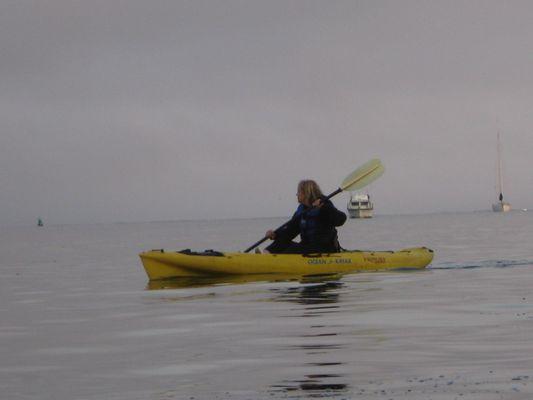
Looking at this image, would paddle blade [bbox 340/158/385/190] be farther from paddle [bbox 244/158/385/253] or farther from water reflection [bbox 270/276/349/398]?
water reflection [bbox 270/276/349/398]

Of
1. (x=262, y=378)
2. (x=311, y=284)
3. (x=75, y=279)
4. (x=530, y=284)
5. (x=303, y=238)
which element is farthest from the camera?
(x=75, y=279)

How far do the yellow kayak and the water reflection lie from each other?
431cm

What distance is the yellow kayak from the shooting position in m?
20.7

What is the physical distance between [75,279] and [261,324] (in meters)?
15.1

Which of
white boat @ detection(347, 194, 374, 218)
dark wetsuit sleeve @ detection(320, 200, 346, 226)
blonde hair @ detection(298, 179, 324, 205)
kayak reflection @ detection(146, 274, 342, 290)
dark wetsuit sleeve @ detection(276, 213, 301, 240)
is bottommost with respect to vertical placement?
kayak reflection @ detection(146, 274, 342, 290)

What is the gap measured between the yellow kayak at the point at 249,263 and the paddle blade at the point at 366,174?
218cm

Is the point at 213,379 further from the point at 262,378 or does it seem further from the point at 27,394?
the point at 27,394

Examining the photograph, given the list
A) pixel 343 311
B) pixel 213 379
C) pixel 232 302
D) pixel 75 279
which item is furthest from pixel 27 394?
pixel 75 279

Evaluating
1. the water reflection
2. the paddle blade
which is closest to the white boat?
the paddle blade

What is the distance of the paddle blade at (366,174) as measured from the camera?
77.4 ft

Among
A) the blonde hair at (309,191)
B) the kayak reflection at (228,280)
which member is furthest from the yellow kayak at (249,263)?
the blonde hair at (309,191)

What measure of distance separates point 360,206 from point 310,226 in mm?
156599

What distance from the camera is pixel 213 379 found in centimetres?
786

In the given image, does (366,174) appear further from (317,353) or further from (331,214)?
(317,353)
